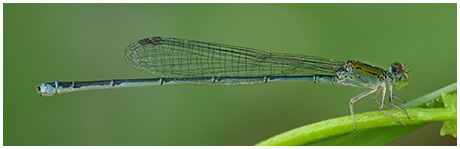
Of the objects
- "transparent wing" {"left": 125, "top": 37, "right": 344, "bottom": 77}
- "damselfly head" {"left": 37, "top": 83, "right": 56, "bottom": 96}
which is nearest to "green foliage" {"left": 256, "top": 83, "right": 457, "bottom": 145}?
"transparent wing" {"left": 125, "top": 37, "right": 344, "bottom": 77}

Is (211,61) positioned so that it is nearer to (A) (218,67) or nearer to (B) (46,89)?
(A) (218,67)

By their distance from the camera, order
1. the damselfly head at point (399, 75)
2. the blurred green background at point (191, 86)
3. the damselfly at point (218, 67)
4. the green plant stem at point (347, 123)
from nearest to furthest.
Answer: the green plant stem at point (347, 123) < the damselfly head at point (399, 75) < the damselfly at point (218, 67) < the blurred green background at point (191, 86)

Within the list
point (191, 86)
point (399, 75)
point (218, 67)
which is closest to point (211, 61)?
point (218, 67)

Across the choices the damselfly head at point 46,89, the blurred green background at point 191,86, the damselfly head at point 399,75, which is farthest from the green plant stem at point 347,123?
the damselfly head at point 46,89

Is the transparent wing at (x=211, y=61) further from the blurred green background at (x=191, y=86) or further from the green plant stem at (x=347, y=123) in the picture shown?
the green plant stem at (x=347, y=123)

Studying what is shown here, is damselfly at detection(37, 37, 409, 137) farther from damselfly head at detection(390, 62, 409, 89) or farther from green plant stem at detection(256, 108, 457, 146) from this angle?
green plant stem at detection(256, 108, 457, 146)

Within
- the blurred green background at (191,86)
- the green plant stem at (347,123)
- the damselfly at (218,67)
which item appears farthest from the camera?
the blurred green background at (191,86)

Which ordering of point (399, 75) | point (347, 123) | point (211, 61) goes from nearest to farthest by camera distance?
point (347, 123), point (399, 75), point (211, 61)
